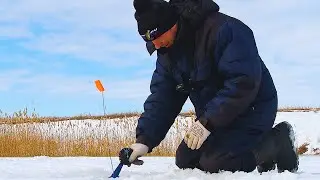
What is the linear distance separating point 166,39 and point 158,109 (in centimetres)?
56

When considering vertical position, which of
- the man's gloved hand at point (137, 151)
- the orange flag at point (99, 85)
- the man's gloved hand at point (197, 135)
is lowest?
the man's gloved hand at point (137, 151)

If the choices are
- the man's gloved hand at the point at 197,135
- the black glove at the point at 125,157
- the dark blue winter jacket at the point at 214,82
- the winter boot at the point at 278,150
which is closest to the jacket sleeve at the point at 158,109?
the dark blue winter jacket at the point at 214,82

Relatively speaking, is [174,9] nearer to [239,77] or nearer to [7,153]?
[239,77]

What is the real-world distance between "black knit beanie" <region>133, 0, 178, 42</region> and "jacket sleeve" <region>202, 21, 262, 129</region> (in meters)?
0.30

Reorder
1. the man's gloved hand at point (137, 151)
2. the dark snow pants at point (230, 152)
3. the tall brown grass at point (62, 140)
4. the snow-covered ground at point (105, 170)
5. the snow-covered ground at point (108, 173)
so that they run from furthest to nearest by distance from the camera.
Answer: the tall brown grass at point (62, 140), the man's gloved hand at point (137, 151), the dark snow pants at point (230, 152), the snow-covered ground at point (105, 170), the snow-covered ground at point (108, 173)

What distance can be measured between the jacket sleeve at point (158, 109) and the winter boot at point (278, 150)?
0.63m

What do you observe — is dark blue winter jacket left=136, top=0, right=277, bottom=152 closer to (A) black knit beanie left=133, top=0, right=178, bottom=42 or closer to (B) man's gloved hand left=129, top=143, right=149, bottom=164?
(B) man's gloved hand left=129, top=143, right=149, bottom=164

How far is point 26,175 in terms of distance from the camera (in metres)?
4.05

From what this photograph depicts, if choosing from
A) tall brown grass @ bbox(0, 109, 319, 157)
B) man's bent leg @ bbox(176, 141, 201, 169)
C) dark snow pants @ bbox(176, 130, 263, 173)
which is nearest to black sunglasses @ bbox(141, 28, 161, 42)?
dark snow pants @ bbox(176, 130, 263, 173)

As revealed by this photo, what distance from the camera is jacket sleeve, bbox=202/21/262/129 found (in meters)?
2.88

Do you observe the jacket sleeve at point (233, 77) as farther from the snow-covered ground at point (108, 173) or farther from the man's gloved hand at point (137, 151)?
the man's gloved hand at point (137, 151)

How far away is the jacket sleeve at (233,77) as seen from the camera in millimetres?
2879

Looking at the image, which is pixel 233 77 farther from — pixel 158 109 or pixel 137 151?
pixel 137 151

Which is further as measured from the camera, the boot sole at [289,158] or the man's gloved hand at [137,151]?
the boot sole at [289,158]
